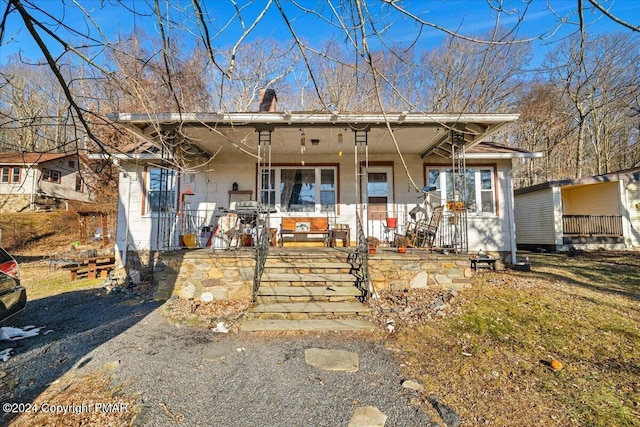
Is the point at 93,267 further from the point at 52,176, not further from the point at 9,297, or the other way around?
the point at 52,176

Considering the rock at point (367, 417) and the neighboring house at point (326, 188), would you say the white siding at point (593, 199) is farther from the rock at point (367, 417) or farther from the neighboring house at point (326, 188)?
the rock at point (367, 417)

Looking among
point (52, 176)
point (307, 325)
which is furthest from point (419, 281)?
point (52, 176)

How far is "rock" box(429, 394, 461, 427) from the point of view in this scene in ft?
7.36

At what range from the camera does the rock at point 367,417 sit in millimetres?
2258

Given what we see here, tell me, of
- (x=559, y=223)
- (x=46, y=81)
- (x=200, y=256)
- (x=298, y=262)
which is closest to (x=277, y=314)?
(x=298, y=262)

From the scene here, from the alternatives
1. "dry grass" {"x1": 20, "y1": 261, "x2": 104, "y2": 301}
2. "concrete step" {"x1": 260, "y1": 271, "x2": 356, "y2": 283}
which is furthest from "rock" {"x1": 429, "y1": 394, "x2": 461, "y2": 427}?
"dry grass" {"x1": 20, "y1": 261, "x2": 104, "y2": 301}

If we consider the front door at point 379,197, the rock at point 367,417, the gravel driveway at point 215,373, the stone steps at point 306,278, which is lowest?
the rock at point 367,417

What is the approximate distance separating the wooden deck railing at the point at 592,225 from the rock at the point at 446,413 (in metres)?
13.3

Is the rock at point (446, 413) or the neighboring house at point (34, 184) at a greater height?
the neighboring house at point (34, 184)

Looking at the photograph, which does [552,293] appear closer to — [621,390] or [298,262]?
[621,390]

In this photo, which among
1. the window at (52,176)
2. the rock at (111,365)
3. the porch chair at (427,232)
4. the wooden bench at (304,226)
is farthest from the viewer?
Answer: the window at (52,176)

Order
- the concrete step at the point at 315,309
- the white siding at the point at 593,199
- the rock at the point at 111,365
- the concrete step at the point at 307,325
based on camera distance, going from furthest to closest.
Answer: the white siding at the point at 593,199 < the concrete step at the point at 315,309 < the concrete step at the point at 307,325 < the rock at the point at 111,365

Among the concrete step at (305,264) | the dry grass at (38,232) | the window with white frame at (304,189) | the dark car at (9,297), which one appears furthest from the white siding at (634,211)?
the dry grass at (38,232)

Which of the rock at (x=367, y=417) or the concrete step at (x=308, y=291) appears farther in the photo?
the concrete step at (x=308, y=291)
